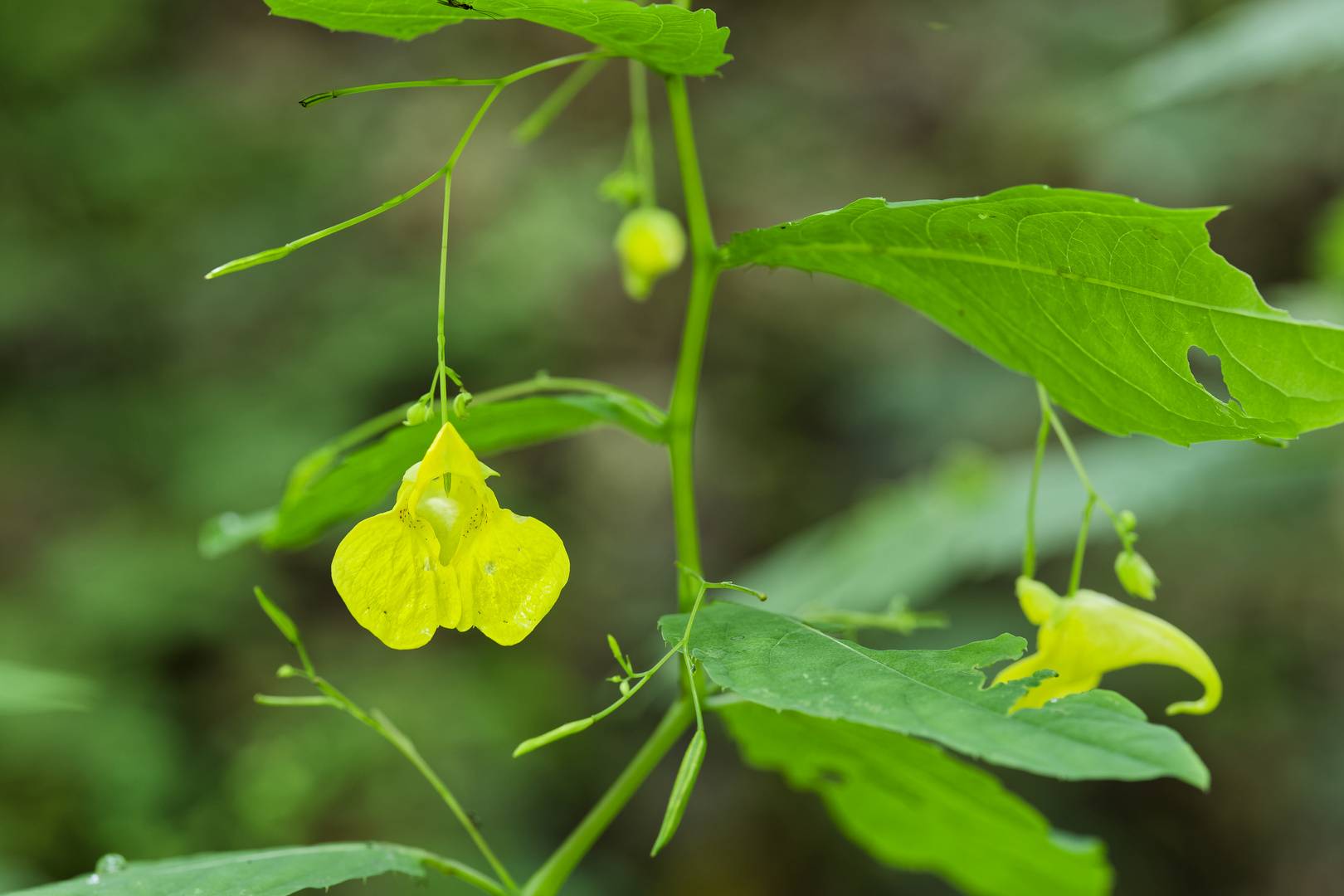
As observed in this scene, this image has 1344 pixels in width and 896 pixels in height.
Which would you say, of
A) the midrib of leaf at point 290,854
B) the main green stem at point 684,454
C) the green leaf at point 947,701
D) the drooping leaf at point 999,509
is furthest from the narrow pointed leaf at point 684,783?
the drooping leaf at point 999,509

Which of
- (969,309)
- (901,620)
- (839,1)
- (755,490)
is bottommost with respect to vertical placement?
(755,490)

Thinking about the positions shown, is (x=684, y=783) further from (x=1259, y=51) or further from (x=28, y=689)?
(x=1259, y=51)

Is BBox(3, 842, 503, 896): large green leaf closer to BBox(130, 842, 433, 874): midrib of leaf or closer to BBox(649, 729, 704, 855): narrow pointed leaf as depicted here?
BBox(130, 842, 433, 874): midrib of leaf

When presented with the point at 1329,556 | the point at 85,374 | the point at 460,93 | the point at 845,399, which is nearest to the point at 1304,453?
the point at 1329,556

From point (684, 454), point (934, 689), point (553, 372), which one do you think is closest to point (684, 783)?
point (934, 689)

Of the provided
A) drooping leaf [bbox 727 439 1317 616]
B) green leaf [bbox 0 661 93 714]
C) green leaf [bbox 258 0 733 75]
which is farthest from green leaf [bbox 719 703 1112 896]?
drooping leaf [bbox 727 439 1317 616]

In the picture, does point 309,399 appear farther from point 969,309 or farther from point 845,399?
point 969,309
